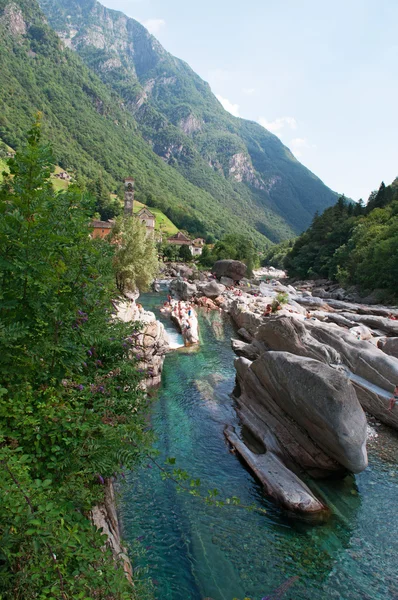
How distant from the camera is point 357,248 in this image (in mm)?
65375

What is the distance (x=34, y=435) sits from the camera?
486cm

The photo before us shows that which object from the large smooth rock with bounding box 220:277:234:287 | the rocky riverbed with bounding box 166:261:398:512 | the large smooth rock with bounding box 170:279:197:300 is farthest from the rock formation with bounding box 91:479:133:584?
the large smooth rock with bounding box 220:277:234:287

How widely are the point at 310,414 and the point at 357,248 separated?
6059 centimetres

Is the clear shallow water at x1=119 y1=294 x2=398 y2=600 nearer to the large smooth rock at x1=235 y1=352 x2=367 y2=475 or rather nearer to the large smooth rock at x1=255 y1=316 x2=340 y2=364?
the large smooth rock at x1=235 y1=352 x2=367 y2=475

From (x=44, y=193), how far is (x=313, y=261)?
290 feet

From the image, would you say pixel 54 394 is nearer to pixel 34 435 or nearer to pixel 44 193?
pixel 34 435

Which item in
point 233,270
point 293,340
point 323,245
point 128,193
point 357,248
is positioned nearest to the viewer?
point 293,340

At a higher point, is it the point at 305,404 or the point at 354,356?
the point at 354,356

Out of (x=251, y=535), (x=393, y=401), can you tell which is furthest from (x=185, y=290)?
(x=251, y=535)

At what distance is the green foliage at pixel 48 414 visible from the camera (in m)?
3.52

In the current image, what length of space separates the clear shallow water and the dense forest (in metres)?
45.6

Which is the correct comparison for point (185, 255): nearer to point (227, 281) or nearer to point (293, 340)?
point (227, 281)

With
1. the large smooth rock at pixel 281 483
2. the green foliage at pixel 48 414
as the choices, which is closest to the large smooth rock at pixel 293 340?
the large smooth rock at pixel 281 483

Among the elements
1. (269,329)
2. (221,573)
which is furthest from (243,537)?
(269,329)
